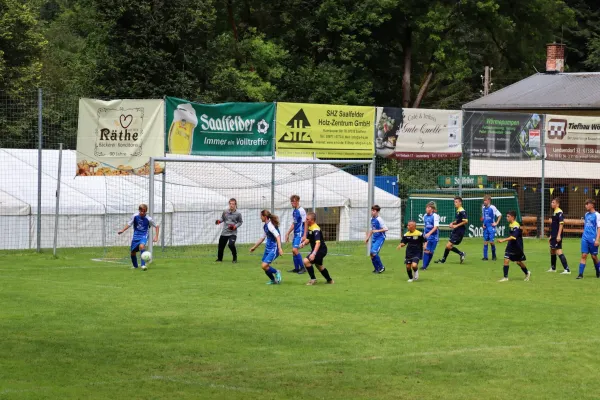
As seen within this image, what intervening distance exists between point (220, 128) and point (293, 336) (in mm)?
16744

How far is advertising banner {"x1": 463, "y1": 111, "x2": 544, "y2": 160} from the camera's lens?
→ 38.0 meters

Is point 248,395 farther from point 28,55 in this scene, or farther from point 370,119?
point 28,55

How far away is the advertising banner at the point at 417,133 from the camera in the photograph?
3475cm

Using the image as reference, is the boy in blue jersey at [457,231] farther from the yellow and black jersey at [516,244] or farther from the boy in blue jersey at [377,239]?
the yellow and black jersey at [516,244]

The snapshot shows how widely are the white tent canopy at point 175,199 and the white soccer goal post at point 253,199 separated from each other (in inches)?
1.4

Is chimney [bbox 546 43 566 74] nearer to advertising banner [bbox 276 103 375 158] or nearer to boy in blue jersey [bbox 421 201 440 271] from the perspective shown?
advertising banner [bbox 276 103 375 158]

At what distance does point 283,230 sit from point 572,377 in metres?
24.3

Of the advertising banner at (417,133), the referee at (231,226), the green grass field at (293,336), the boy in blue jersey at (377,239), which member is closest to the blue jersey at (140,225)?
the green grass field at (293,336)

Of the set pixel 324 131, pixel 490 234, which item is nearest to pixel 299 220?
pixel 490 234

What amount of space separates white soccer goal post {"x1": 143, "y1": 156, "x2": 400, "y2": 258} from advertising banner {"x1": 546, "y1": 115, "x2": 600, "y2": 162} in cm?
744

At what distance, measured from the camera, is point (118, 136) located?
95.5ft

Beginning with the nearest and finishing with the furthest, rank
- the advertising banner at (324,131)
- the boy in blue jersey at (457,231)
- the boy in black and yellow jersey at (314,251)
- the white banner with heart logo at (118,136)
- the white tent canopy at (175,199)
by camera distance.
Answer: the boy in black and yellow jersey at (314,251), the boy in blue jersey at (457,231), the white banner with heart logo at (118,136), the white tent canopy at (175,199), the advertising banner at (324,131)

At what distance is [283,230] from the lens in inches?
1405

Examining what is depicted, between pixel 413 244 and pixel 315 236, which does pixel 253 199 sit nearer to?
pixel 413 244
